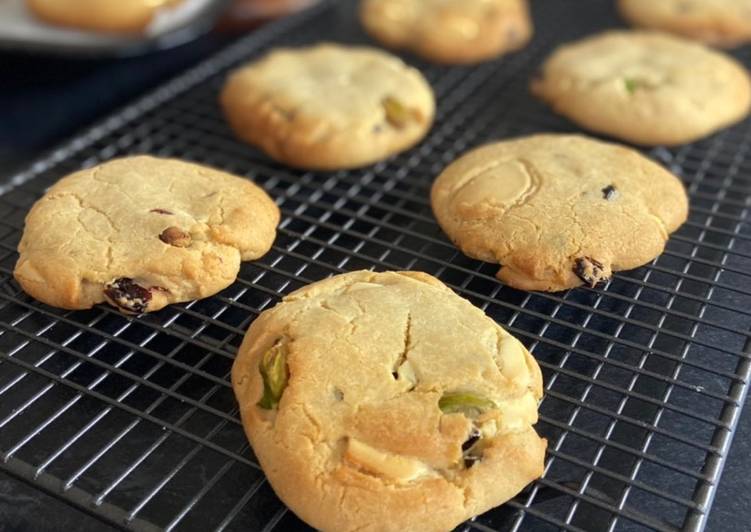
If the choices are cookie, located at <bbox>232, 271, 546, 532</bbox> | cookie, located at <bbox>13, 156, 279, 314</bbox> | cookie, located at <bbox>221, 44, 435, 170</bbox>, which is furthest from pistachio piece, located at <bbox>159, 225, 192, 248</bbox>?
cookie, located at <bbox>221, 44, 435, 170</bbox>

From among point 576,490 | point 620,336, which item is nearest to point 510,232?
point 620,336

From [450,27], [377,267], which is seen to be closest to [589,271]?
[377,267]

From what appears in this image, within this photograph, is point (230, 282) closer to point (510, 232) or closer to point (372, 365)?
point (372, 365)

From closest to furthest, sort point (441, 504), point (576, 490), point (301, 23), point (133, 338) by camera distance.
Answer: point (441, 504), point (576, 490), point (133, 338), point (301, 23)

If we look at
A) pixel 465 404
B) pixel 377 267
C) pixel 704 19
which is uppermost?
pixel 465 404

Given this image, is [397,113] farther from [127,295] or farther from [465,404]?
[465,404]

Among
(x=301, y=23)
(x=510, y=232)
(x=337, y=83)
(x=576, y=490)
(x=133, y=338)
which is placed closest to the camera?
(x=576, y=490)

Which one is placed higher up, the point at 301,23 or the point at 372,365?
the point at 372,365
